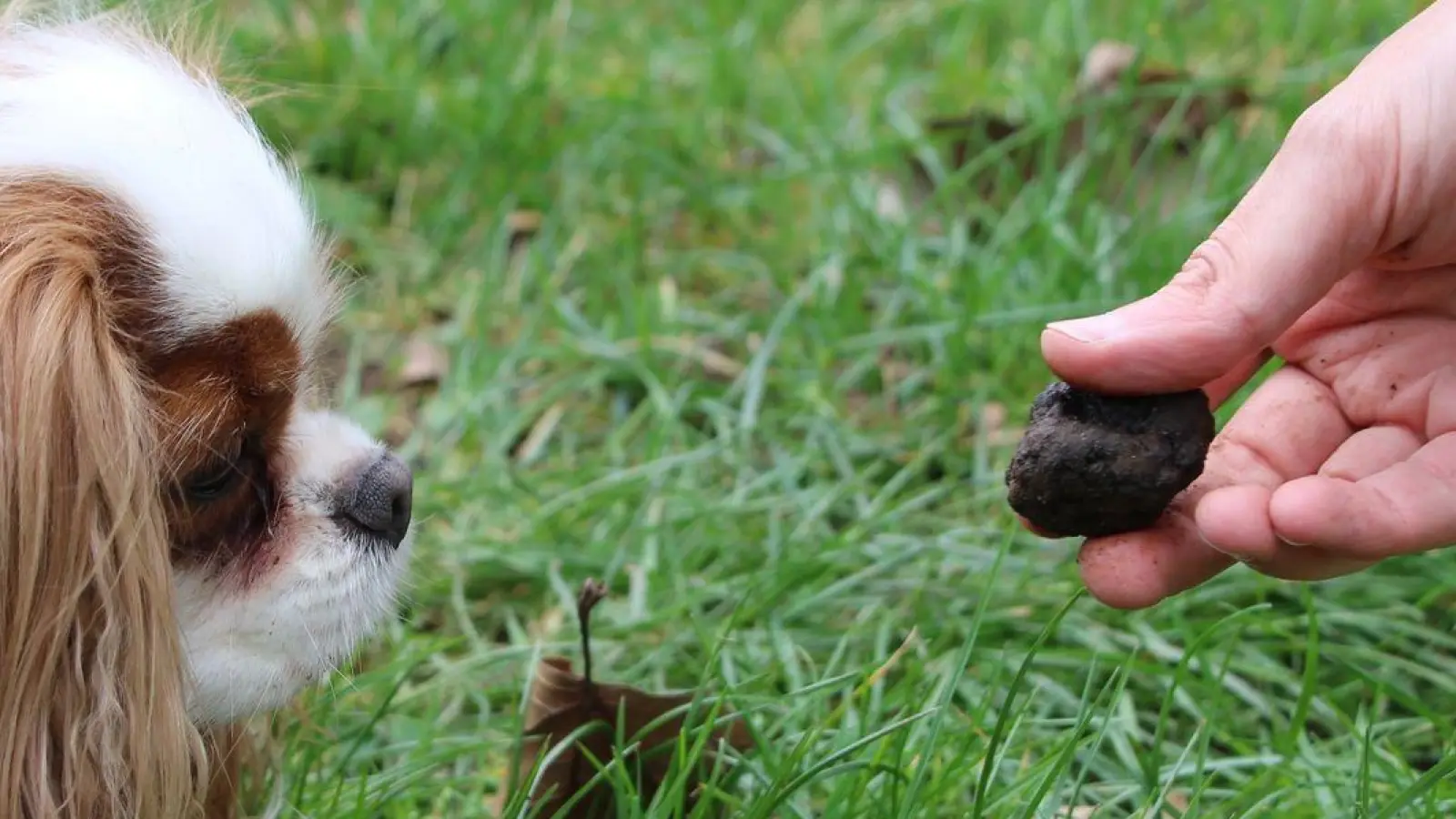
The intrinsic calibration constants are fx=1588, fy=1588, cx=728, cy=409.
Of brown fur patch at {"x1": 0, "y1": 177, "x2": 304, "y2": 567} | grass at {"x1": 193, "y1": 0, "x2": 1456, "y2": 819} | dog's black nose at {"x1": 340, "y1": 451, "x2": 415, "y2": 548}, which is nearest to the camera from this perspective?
brown fur patch at {"x1": 0, "y1": 177, "x2": 304, "y2": 567}

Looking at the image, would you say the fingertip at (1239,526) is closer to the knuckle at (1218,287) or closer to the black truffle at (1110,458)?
the black truffle at (1110,458)

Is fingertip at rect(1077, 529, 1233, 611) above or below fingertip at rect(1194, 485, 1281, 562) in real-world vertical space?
below

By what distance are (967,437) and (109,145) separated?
69.6 inches

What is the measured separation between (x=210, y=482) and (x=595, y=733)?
2.07ft

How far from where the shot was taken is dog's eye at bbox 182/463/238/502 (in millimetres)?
1752

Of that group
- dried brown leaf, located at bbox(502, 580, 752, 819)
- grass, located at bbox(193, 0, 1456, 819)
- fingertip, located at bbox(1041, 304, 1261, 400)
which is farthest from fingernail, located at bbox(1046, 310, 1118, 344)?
dried brown leaf, located at bbox(502, 580, 752, 819)

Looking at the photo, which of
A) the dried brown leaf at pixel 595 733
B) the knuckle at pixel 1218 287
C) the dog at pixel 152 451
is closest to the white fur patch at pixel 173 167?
the dog at pixel 152 451

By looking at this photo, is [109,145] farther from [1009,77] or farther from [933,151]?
[1009,77]

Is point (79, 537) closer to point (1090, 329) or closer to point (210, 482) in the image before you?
point (210, 482)

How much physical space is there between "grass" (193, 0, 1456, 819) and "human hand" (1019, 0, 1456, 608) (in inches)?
9.7

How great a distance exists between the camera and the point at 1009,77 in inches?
158

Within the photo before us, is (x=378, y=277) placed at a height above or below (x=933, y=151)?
below

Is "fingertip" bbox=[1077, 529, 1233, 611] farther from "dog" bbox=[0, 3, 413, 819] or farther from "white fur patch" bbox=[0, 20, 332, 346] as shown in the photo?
"white fur patch" bbox=[0, 20, 332, 346]

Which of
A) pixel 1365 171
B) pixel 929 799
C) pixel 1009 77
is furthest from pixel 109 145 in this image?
pixel 1009 77
